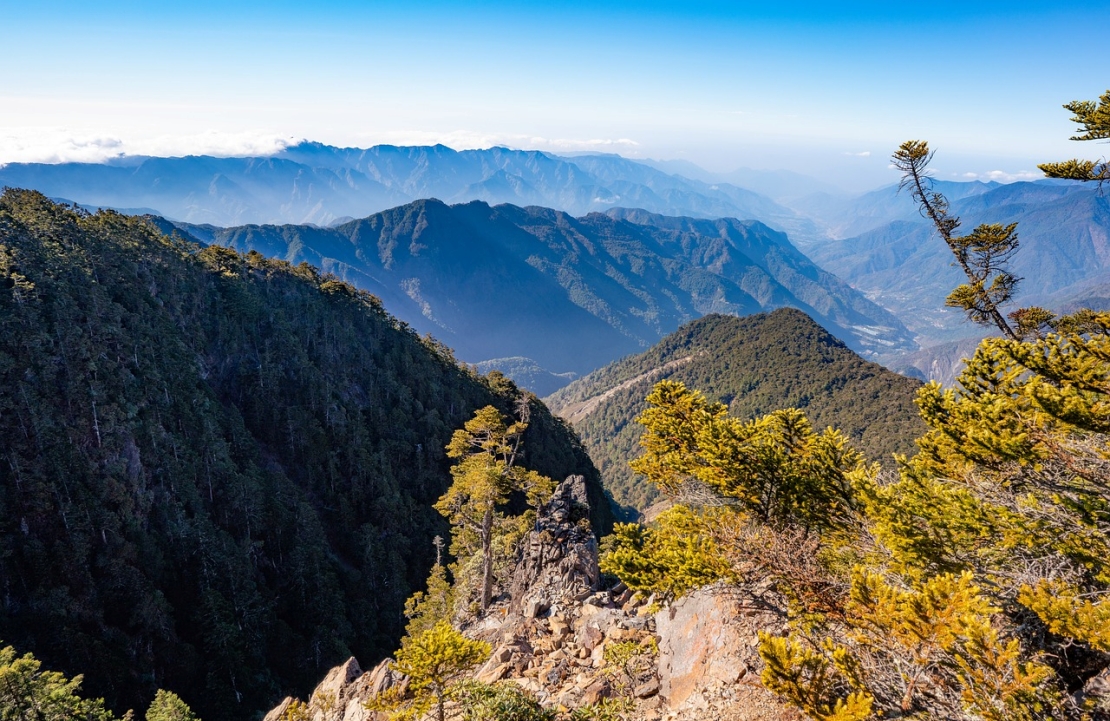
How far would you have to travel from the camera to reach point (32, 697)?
2488 cm

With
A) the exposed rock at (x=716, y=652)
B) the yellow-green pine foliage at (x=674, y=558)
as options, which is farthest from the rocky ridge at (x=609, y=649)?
the yellow-green pine foliage at (x=674, y=558)

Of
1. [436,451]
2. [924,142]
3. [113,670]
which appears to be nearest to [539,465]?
[436,451]

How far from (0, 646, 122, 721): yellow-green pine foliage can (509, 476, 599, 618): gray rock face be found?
22191 millimetres

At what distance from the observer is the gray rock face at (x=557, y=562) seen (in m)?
26.3

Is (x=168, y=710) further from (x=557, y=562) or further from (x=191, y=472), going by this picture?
(x=191, y=472)

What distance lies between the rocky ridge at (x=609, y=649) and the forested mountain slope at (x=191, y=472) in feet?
87.6

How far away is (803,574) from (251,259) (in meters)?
97.3

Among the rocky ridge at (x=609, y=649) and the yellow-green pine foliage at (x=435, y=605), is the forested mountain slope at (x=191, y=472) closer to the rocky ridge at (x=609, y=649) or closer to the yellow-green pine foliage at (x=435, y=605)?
the yellow-green pine foliage at (x=435, y=605)

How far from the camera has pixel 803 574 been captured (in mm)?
13508

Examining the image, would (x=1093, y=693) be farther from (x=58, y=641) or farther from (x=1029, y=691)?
(x=58, y=641)

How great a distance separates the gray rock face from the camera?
2631 cm

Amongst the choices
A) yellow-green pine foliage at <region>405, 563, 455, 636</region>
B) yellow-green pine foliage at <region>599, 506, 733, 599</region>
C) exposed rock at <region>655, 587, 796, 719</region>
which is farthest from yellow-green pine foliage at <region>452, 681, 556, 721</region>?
yellow-green pine foliage at <region>405, 563, 455, 636</region>

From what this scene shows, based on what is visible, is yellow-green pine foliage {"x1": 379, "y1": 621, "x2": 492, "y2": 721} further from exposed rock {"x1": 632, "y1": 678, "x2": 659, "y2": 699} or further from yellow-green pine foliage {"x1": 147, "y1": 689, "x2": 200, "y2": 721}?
yellow-green pine foliage {"x1": 147, "y1": 689, "x2": 200, "y2": 721}

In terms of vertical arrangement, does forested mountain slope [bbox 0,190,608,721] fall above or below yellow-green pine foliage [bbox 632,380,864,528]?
below
